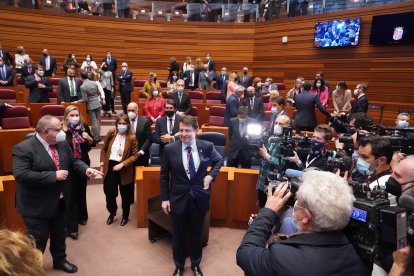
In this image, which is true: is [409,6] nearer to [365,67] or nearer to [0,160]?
[365,67]

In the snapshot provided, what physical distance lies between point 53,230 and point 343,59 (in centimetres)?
907

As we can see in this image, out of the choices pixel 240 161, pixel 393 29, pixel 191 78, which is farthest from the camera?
pixel 191 78

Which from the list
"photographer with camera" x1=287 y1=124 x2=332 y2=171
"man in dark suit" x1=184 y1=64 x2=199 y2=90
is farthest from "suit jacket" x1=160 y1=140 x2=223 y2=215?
"man in dark suit" x1=184 y1=64 x2=199 y2=90

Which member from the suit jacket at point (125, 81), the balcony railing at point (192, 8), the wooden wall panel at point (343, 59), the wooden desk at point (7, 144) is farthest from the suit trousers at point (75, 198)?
the balcony railing at point (192, 8)

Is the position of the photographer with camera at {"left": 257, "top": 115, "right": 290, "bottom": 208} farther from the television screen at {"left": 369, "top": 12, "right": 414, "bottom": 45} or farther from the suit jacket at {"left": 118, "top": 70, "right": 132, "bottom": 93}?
the television screen at {"left": 369, "top": 12, "right": 414, "bottom": 45}

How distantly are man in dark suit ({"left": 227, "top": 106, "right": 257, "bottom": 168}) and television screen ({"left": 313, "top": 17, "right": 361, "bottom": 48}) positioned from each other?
6495 mm

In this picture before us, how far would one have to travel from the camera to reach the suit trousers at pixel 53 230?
246 centimetres

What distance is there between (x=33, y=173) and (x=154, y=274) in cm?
142

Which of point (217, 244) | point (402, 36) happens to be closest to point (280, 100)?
point (217, 244)

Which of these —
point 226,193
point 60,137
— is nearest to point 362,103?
point 226,193

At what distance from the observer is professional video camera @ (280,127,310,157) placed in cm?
246

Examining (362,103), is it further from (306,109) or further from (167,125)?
(167,125)

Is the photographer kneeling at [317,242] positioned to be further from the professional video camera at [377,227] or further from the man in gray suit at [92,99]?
the man in gray suit at [92,99]

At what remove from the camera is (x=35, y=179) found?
2309 mm
